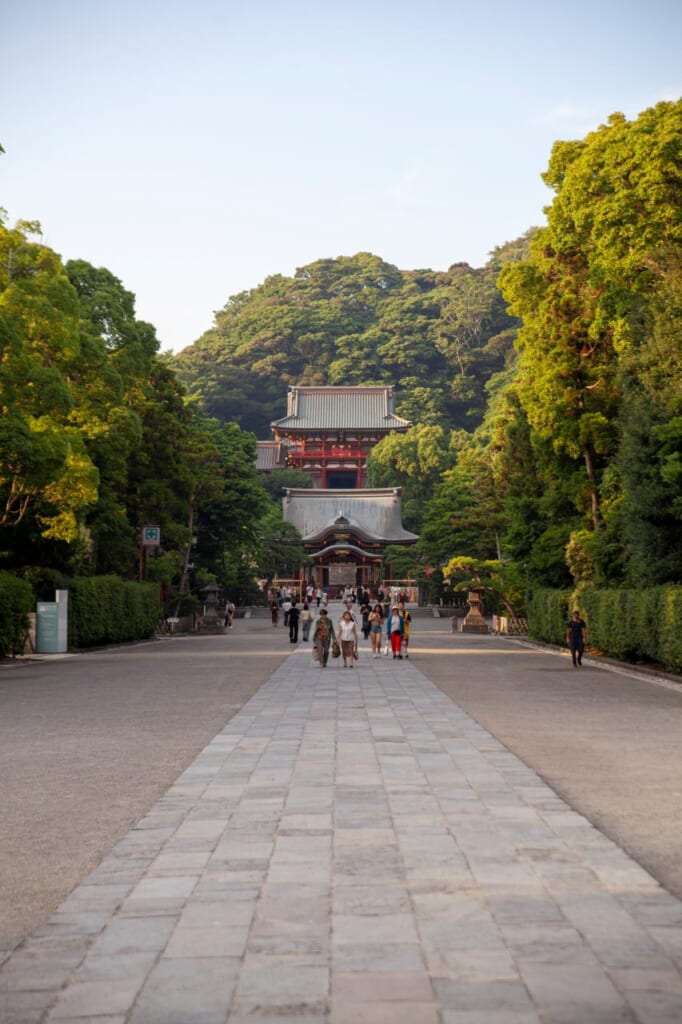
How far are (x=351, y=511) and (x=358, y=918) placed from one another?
251ft

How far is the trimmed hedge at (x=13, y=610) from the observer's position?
24500 mm

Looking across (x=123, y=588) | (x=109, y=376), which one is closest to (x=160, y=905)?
(x=109, y=376)

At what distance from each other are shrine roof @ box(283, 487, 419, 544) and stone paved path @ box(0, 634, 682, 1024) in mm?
67127

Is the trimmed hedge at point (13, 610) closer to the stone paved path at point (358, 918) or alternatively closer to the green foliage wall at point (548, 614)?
the green foliage wall at point (548, 614)

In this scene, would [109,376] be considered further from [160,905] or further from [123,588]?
[160,905]

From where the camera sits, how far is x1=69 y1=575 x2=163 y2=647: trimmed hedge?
3094cm

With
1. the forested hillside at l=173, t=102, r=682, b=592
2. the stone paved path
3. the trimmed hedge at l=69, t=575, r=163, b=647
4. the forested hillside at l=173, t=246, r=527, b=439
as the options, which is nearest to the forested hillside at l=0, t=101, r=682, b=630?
the forested hillside at l=173, t=102, r=682, b=592

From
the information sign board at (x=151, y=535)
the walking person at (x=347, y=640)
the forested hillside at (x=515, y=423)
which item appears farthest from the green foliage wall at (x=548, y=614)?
the information sign board at (x=151, y=535)

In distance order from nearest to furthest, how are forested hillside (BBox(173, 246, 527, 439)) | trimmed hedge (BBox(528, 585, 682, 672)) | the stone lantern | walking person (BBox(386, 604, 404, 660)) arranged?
trimmed hedge (BBox(528, 585, 682, 672)) → walking person (BBox(386, 604, 404, 660)) → the stone lantern → forested hillside (BBox(173, 246, 527, 439))

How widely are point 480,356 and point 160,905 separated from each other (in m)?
100

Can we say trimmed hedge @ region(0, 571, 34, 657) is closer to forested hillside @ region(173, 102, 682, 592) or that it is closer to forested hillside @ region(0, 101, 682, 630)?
forested hillside @ region(0, 101, 682, 630)

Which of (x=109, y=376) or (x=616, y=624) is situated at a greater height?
(x=109, y=376)

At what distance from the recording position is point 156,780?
371 inches

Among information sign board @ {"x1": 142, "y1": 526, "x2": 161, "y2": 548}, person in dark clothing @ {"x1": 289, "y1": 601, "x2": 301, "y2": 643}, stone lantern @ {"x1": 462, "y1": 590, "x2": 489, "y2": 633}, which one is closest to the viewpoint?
person in dark clothing @ {"x1": 289, "y1": 601, "x2": 301, "y2": 643}
